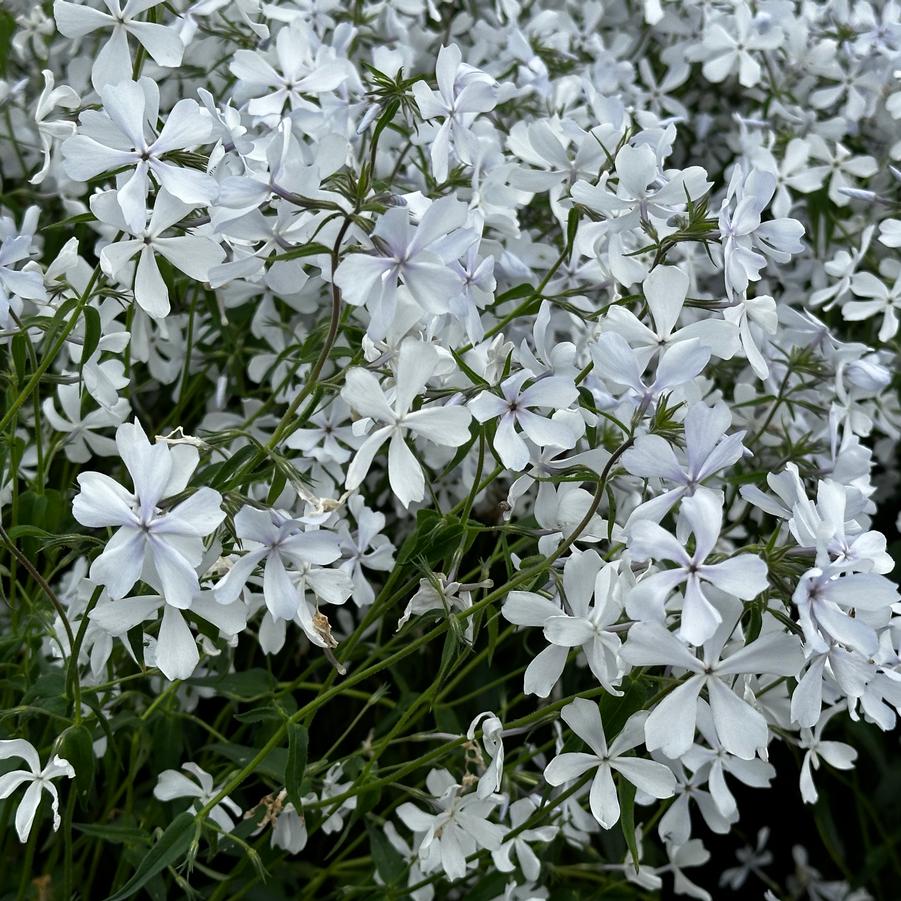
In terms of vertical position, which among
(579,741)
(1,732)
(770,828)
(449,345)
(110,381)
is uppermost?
(449,345)

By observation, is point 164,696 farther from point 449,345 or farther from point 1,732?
point 449,345

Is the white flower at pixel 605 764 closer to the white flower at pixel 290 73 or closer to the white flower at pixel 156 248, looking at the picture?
the white flower at pixel 156 248

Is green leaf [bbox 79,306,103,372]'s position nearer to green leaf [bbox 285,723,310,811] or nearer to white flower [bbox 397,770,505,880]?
green leaf [bbox 285,723,310,811]

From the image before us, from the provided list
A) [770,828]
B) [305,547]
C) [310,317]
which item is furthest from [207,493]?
[770,828]

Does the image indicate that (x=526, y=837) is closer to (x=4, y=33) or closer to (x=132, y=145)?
(x=132, y=145)

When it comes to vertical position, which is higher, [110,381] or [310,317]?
[110,381]

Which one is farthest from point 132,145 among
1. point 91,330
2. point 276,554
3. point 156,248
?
Result: point 276,554

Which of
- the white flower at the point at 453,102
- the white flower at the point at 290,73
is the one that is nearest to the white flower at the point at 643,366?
the white flower at the point at 453,102
